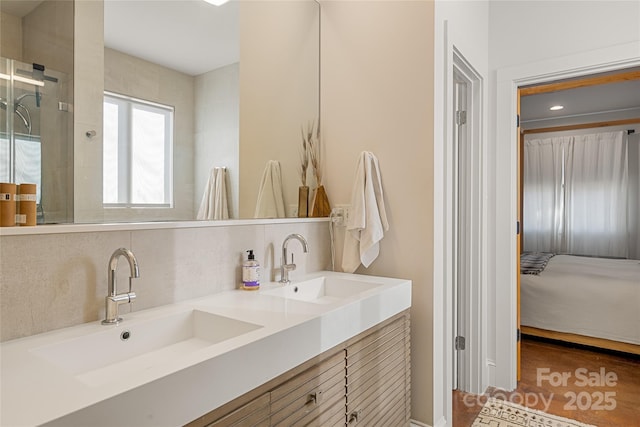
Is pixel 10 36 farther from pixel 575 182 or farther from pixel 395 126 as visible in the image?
pixel 575 182

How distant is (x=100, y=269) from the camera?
1160 millimetres

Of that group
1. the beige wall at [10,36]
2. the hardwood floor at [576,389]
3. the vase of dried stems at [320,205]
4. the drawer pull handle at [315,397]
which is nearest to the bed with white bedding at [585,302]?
the hardwood floor at [576,389]

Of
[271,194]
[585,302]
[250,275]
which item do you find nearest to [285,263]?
[250,275]

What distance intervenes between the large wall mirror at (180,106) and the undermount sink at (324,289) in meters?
0.39

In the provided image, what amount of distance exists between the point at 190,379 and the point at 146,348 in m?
0.41

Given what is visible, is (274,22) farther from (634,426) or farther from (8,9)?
(634,426)

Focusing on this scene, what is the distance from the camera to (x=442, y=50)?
1.87 meters

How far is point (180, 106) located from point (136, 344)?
88 cm

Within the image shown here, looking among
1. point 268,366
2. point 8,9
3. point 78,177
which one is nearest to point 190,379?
point 268,366

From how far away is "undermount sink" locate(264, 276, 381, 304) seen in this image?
5.58 ft

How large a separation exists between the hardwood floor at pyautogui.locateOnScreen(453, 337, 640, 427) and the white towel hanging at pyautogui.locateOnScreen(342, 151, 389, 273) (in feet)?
3.70

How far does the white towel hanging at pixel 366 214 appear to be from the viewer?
1.88 meters

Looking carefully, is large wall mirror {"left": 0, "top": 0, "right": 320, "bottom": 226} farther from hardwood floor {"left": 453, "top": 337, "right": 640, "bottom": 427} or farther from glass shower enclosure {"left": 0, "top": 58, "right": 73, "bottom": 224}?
hardwood floor {"left": 453, "top": 337, "right": 640, "bottom": 427}

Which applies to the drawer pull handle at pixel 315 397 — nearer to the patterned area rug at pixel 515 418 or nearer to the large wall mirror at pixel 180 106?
the large wall mirror at pixel 180 106
